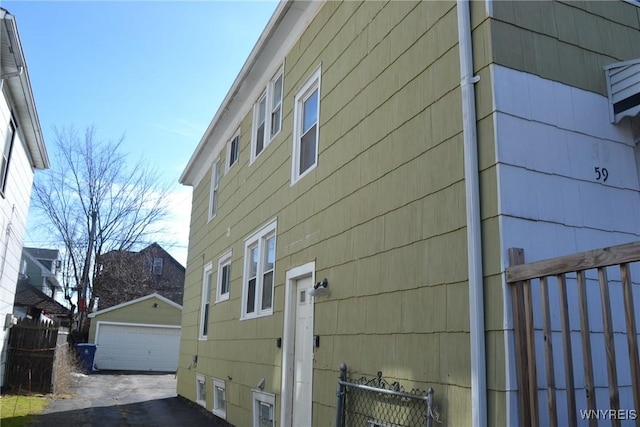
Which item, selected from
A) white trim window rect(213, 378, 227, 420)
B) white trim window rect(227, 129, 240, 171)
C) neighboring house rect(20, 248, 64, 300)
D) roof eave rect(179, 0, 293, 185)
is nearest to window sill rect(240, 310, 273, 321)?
white trim window rect(213, 378, 227, 420)

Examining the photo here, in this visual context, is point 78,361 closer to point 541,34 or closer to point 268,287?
point 268,287

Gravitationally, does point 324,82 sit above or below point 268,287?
above

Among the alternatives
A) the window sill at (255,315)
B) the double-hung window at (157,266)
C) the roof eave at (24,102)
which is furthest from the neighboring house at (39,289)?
the window sill at (255,315)

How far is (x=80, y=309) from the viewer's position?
26438 mm

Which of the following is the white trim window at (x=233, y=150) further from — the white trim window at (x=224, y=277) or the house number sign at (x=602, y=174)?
the house number sign at (x=602, y=174)

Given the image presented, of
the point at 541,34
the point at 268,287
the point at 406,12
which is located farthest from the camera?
the point at 268,287

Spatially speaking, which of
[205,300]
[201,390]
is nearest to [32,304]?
[205,300]

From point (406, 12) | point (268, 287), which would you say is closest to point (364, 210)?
point (406, 12)

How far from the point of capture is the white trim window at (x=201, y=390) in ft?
36.7

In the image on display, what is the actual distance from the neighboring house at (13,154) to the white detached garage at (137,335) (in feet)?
36.2

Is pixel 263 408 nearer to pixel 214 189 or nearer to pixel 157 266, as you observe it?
pixel 214 189

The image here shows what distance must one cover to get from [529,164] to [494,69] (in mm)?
723

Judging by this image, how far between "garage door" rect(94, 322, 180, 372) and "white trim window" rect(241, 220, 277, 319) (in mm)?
17387

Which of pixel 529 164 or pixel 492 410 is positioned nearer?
pixel 492 410
